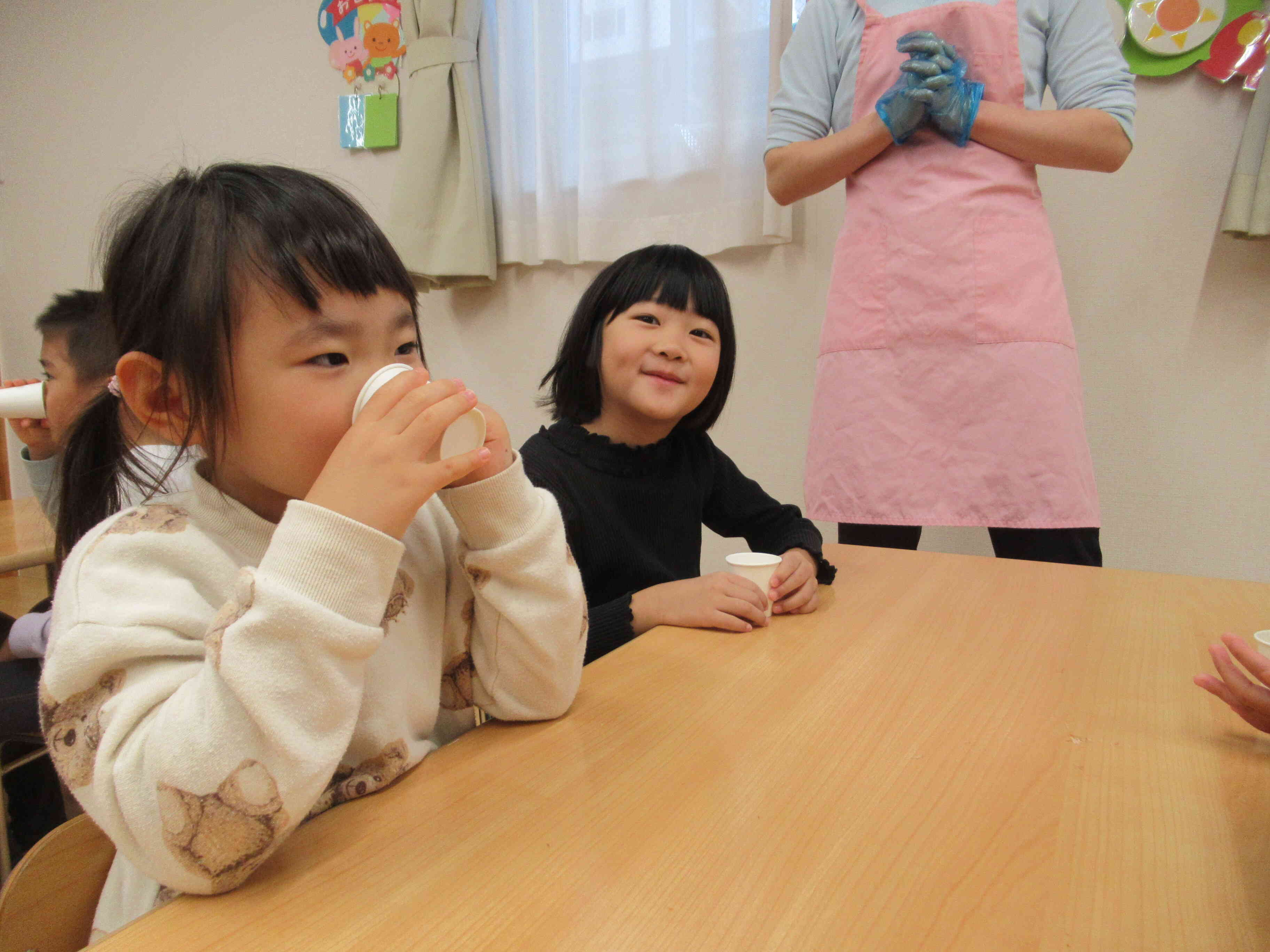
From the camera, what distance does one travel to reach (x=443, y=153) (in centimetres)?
224

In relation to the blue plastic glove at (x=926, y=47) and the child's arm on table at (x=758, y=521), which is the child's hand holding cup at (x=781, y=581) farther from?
the blue plastic glove at (x=926, y=47)

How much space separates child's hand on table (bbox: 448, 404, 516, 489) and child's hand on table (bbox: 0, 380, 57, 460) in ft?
4.42

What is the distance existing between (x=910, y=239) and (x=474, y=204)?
52.4 inches

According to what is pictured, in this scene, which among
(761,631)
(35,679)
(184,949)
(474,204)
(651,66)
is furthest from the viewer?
(474,204)

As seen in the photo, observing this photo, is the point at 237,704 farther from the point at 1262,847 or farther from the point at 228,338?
the point at 1262,847

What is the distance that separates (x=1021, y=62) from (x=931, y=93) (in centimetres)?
22

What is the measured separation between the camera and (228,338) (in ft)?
1.67

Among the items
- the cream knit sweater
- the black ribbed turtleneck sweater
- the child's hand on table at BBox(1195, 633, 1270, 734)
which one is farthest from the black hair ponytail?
the child's hand on table at BBox(1195, 633, 1270, 734)

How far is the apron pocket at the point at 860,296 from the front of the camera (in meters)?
1.33

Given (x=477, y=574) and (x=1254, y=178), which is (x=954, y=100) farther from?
(x=477, y=574)

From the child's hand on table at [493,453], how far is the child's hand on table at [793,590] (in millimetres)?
343

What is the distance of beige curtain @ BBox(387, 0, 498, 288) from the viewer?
2.21 metres

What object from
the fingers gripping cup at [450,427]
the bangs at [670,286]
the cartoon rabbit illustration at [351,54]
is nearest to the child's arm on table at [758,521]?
the bangs at [670,286]

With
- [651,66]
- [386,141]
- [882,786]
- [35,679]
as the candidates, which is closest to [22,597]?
[35,679]
